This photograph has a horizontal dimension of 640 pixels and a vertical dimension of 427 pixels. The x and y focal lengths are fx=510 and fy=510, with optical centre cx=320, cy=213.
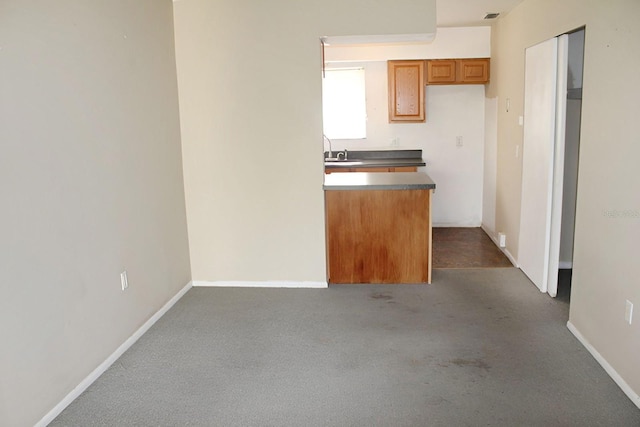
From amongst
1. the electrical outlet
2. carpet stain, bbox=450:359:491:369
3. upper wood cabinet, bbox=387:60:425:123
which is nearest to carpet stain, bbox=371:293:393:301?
carpet stain, bbox=450:359:491:369

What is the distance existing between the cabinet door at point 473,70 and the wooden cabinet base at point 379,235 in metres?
2.30

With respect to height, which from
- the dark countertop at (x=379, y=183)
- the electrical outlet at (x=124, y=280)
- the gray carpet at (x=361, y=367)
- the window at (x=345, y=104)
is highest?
the window at (x=345, y=104)

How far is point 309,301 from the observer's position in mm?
3990

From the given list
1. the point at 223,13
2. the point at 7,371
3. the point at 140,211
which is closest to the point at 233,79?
the point at 223,13

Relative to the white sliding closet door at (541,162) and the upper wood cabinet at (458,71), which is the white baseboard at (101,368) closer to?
the white sliding closet door at (541,162)

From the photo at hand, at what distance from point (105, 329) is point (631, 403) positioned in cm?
280

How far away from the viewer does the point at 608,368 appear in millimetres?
2756

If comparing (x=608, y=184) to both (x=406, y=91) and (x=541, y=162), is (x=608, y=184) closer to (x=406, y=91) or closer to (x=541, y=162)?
(x=541, y=162)

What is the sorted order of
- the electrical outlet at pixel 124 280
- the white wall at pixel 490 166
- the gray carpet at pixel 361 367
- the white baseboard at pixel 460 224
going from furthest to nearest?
the white baseboard at pixel 460 224 → the white wall at pixel 490 166 → the electrical outlet at pixel 124 280 → the gray carpet at pixel 361 367

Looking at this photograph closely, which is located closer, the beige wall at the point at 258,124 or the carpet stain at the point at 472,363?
the carpet stain at the point at 472,363

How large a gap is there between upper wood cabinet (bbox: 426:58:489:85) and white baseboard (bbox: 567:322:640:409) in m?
3.38

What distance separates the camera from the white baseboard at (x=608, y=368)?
97.5 inches

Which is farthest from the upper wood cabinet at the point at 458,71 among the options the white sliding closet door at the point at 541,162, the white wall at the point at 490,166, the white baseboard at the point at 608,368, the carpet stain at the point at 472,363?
the carpet stain at the point at 472,363

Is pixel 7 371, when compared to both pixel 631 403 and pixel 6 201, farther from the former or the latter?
pixel 631 403
